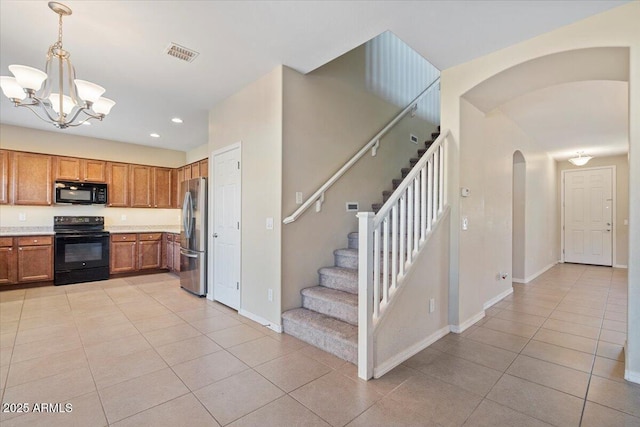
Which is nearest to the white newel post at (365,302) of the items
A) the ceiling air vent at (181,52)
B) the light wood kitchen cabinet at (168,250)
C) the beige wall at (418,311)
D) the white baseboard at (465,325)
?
the beige wall at (418,311)

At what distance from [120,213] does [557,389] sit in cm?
747

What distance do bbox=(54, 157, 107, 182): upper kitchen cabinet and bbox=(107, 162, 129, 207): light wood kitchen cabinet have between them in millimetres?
113

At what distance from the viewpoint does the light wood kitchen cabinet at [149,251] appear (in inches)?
242

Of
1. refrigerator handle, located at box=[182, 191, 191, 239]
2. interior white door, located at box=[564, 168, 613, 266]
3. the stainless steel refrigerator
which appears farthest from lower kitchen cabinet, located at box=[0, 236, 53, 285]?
interior white door, located at box=[564, 168, 613, 266]

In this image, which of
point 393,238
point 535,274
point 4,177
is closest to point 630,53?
point 393,238

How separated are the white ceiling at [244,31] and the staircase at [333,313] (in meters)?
2.22

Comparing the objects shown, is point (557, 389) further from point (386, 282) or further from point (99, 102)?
point (99, 102)

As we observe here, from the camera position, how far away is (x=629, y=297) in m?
2.18

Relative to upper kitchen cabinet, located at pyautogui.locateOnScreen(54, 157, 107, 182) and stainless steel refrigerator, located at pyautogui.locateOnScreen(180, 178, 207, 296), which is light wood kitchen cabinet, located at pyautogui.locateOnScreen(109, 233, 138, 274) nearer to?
upper kitchen cabinet, located at pyautogui.locateOnScreen(54, 157, 107, 182)

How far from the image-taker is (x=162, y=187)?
6.85 m

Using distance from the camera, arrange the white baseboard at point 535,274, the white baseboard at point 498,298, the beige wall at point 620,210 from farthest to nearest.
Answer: the beige wall at point 620,210
the white baseboard at point 535,274
the white baseboard at point 498,298

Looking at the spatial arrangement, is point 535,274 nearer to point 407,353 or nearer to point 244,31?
point 407,353

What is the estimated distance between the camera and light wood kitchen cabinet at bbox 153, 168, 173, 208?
6.75 meters

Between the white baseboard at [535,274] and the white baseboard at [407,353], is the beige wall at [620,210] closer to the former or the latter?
the white baseboard at [535,274]
